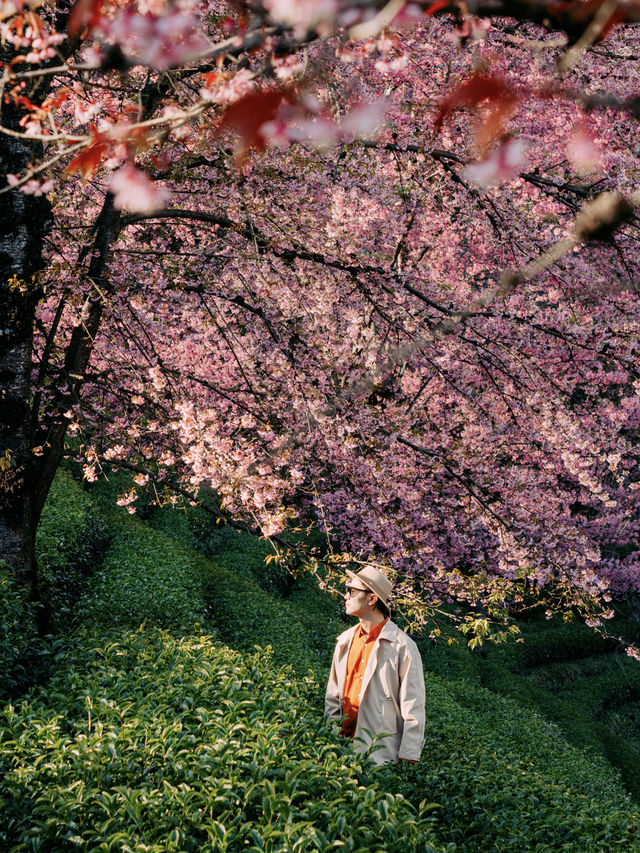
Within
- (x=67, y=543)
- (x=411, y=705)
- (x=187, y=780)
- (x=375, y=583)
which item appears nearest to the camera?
(x=187, y=780)

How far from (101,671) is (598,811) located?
13.4ft

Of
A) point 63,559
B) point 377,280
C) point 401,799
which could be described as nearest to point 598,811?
point 401,799

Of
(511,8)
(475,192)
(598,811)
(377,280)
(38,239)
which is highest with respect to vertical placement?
(475,192)

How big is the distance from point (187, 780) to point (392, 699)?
1.54 metres

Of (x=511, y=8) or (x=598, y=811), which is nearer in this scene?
(x=511, y=8)

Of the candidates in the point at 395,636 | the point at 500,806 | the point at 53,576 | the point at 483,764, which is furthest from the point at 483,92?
the point at 53,576

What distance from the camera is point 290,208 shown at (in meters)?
6.77

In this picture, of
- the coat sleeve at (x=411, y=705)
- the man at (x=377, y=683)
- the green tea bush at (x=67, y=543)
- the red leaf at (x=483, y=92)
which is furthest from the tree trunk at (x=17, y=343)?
the red leaf at (x=483, y=92)

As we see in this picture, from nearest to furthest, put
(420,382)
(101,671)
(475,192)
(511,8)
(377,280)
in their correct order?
(511,8) → (101,671) → (377,280) → (475,192) → (420,382)

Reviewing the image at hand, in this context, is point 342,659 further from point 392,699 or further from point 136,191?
point 136,191

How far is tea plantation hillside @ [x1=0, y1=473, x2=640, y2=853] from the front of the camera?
10.1 ft

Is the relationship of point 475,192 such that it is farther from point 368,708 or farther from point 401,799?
point 401,799

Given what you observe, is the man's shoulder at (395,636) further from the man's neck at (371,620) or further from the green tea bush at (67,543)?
the green tea bush at (67,543)

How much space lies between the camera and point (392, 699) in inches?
177
